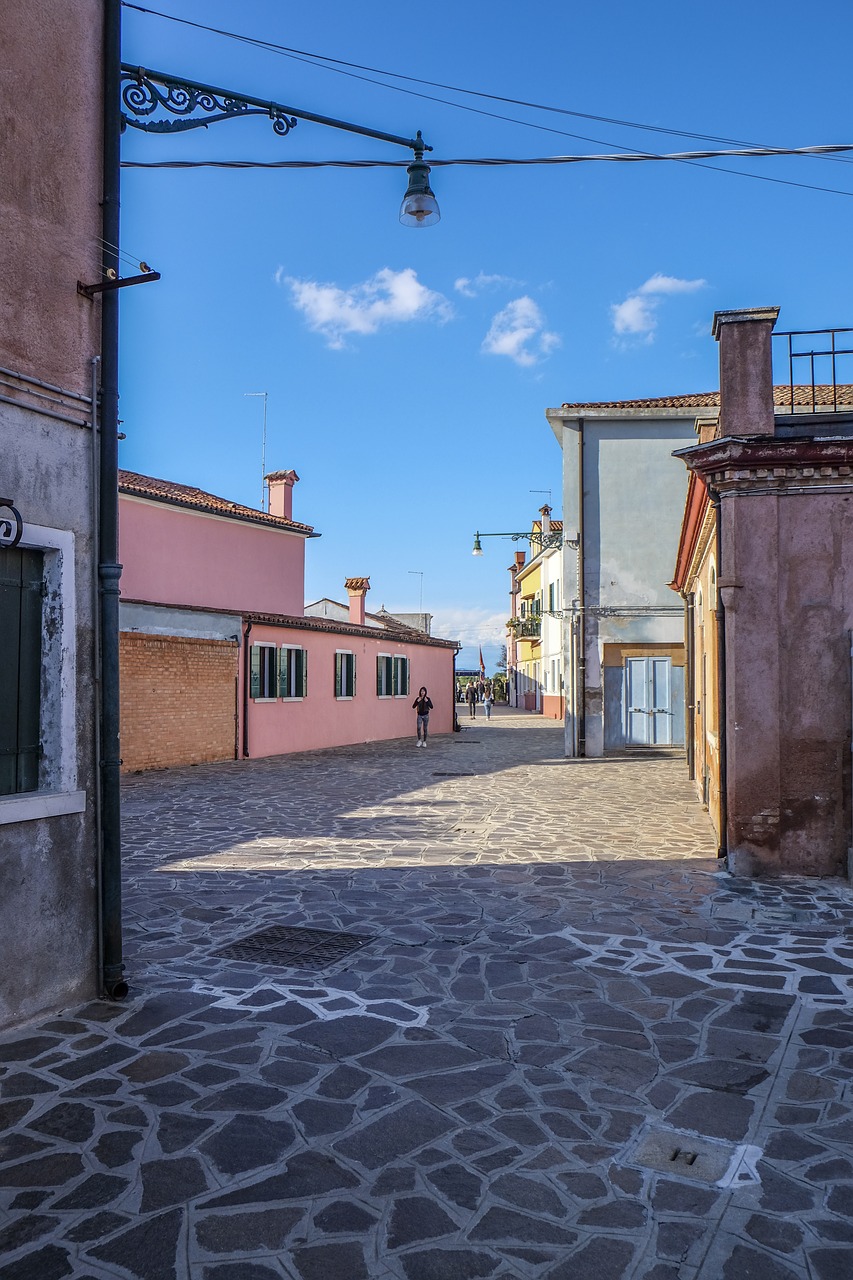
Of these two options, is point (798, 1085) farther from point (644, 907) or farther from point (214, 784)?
point (214, 784)

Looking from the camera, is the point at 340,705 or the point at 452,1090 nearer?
the point at 452,1090

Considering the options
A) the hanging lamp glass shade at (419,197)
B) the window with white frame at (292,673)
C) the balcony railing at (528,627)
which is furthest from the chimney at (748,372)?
the balcony railing at (528,627)

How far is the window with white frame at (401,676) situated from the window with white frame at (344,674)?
3.39 m

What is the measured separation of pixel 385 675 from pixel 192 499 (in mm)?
8347

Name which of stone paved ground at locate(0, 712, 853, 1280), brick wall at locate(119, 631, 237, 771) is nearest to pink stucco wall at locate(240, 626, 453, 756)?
brick wall at locate(119, 631, 237, 771)

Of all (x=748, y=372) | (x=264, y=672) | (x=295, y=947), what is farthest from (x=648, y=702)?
(x=295, y=947)

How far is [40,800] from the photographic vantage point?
471 cm

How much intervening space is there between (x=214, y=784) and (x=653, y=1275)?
13.4m

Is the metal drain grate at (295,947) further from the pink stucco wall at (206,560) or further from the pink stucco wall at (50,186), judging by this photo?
the pink stucco wall at (206,560)

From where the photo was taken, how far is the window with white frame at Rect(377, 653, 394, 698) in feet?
91.4

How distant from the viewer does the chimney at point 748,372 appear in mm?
8094

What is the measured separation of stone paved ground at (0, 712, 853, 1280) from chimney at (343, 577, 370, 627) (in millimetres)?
24095

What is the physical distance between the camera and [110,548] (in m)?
5.22

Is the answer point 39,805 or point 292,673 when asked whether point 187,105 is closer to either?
point 39,805
